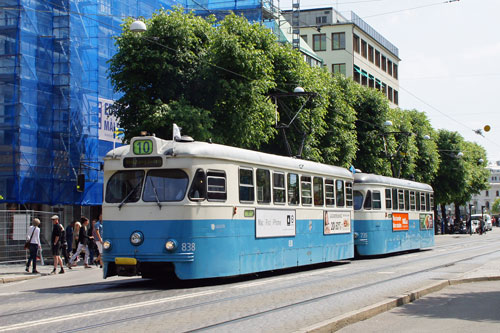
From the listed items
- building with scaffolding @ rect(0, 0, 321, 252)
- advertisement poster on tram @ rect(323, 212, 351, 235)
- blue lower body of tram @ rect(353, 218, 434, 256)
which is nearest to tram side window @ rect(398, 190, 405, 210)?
blue lower body of tram @ rect(353, 218, 434, 256)

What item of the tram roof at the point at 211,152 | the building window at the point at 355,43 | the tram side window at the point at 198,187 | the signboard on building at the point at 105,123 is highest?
the building window at the point at 355,43

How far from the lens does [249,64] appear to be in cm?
2611

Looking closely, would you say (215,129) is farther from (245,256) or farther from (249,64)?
(245,256)

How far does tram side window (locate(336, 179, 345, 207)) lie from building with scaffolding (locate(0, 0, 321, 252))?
9409 mm

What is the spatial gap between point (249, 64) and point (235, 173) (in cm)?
1114

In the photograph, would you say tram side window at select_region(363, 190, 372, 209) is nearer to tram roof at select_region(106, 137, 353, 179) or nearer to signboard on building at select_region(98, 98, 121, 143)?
tram roof at select_region(106, 137, 353, 179)

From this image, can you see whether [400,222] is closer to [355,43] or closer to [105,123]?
[105,123]

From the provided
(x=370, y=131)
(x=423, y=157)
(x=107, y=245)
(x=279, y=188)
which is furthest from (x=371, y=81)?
(x=107, y=245)

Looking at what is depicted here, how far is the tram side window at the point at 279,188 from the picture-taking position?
17.4 meters

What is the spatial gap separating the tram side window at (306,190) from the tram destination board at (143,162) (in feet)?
17.7

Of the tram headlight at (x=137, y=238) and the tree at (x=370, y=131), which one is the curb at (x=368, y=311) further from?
the tree at (x=370, y=131)

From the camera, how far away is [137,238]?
47.9ft

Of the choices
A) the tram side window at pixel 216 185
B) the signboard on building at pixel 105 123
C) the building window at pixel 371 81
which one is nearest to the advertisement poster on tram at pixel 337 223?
the tram side window at pixel 216 185

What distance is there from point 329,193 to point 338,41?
158ft
